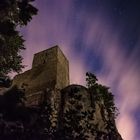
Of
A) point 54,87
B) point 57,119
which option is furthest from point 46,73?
point 57,119

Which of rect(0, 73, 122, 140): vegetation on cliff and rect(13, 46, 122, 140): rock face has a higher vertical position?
rect(13, 46, 122, 140): rock face

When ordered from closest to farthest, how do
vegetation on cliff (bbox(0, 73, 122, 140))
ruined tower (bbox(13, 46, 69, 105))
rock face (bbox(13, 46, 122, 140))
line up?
vegetation on cliff (bbox(0, 73, 122, 140)), rock face (bbox(13, 46, 122, 140)), ruined tower (bbox(13, 46, 69, 105))

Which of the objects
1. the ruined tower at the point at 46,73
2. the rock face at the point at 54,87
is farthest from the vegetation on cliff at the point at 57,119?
the ruined tower at the point at 46,73

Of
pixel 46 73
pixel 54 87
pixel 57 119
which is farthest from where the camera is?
pixel 46 73

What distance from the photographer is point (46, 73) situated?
3931 centimetres

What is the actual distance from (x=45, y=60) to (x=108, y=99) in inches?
467

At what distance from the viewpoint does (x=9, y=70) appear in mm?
27594

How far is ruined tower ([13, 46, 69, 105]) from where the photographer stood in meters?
37.6

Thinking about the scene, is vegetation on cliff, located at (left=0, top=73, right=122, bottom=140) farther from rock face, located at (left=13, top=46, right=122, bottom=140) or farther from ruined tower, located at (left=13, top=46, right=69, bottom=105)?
ruined tower, located at (left=13, top=46, right=69, bottom=105)

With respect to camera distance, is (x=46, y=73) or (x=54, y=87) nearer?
(x=54, y=87)

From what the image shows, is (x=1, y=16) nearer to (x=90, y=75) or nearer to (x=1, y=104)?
(x=1, y=104)

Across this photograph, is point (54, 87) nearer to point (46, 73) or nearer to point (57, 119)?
point (46, 73)

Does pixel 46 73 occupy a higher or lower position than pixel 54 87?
higher

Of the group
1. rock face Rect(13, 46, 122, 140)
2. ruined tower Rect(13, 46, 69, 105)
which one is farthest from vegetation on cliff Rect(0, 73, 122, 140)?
ruined tower Rect(13, 46, 69, 105)
